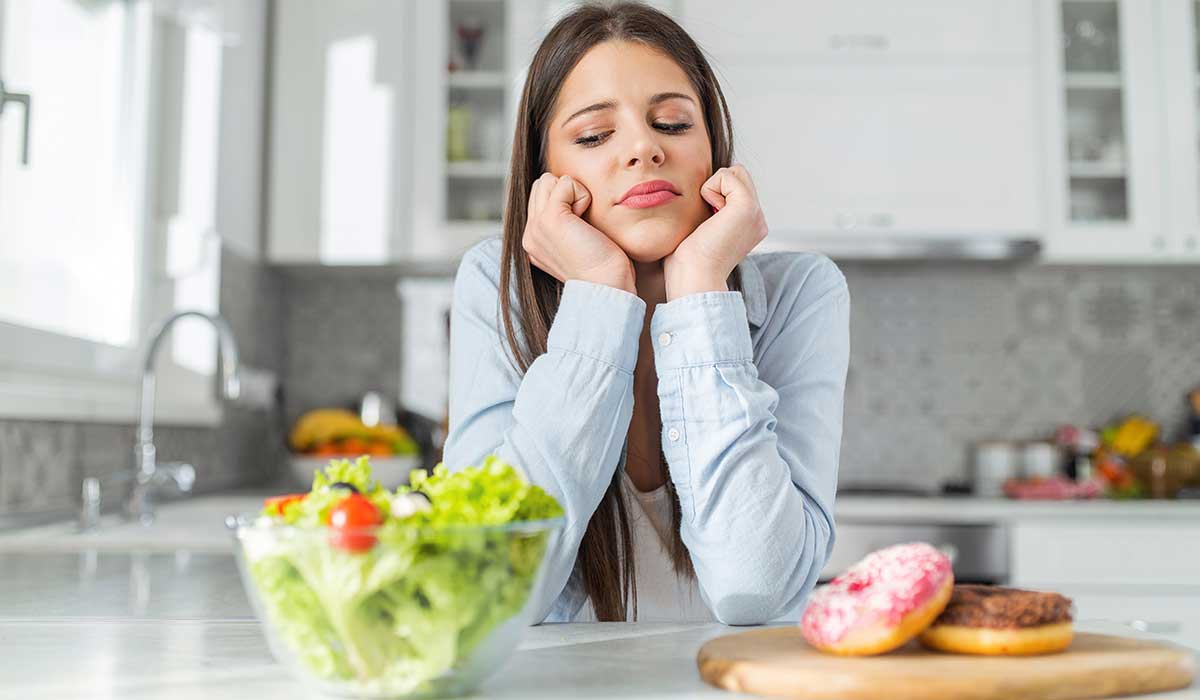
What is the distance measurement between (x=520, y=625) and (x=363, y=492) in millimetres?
134

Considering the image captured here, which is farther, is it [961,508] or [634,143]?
[961,508]

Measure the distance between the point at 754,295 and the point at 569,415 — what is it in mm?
322

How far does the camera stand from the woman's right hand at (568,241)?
1.15 metres

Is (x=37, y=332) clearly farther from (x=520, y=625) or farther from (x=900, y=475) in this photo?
(x=900, y=475)

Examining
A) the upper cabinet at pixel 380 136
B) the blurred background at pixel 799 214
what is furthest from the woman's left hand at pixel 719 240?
the upper cabinet at pixel 380 136

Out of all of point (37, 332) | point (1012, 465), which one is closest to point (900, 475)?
point (1012, 465)

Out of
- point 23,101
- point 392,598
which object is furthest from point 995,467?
point 392,598

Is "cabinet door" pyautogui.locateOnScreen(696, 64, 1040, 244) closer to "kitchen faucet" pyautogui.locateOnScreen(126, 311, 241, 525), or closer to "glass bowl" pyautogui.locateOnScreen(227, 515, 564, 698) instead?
"kitchen faucet" pyautogui.locateOnScreen(126, 311, 241, 525)

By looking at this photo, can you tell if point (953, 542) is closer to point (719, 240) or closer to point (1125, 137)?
point (1125, 137)

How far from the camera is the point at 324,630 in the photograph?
0.53 m

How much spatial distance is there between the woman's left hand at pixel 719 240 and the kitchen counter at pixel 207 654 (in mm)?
392

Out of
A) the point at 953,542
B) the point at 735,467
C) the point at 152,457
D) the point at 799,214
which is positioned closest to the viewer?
the point at 735,467

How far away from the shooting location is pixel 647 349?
1.33 metres

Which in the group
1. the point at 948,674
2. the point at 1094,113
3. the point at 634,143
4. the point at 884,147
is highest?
the point at 1094,113
